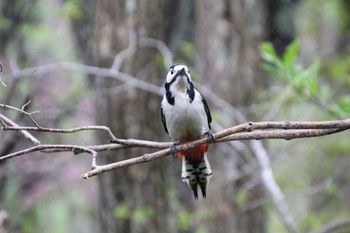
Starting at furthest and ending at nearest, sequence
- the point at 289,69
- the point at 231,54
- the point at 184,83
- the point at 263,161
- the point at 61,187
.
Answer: the point at 61,187, the point at 231,54, the point at 263,161, the point at 289,69, the point at 184,83

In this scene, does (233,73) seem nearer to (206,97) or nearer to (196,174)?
(206,97)

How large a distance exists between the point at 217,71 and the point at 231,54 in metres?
0.24

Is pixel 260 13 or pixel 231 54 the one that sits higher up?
pixel 260 13

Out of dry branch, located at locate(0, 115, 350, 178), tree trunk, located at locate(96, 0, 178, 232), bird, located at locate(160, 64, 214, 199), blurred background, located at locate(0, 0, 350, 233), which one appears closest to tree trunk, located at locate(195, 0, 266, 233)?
blurred background, located at locate(0, 0, 350, 233)

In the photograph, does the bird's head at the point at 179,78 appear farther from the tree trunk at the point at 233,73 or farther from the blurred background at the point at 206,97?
the tree trunk at the point at 233,73

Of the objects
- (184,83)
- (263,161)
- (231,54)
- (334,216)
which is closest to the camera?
(184,83)

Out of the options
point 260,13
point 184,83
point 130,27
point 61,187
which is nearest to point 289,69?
point 184,83

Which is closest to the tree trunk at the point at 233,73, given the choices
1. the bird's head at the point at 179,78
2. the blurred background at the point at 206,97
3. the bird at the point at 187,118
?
the blurred background at the point at 206,97

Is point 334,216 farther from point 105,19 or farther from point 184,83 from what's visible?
point 184,83

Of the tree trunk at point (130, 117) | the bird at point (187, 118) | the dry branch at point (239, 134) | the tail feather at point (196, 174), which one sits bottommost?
the dry branch at point (239, 134)

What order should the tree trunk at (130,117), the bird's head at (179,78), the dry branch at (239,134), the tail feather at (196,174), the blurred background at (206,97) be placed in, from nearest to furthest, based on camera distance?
1. the dry branch at (239,134)
2. the bird's head at (179,78)
3. the tail feather at (196,174)
4. the blurred background at (206,97)
5. the tree trunk at (130,117)

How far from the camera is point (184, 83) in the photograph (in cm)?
326

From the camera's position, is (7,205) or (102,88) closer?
(102,88)

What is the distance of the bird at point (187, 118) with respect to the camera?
3.29 m
